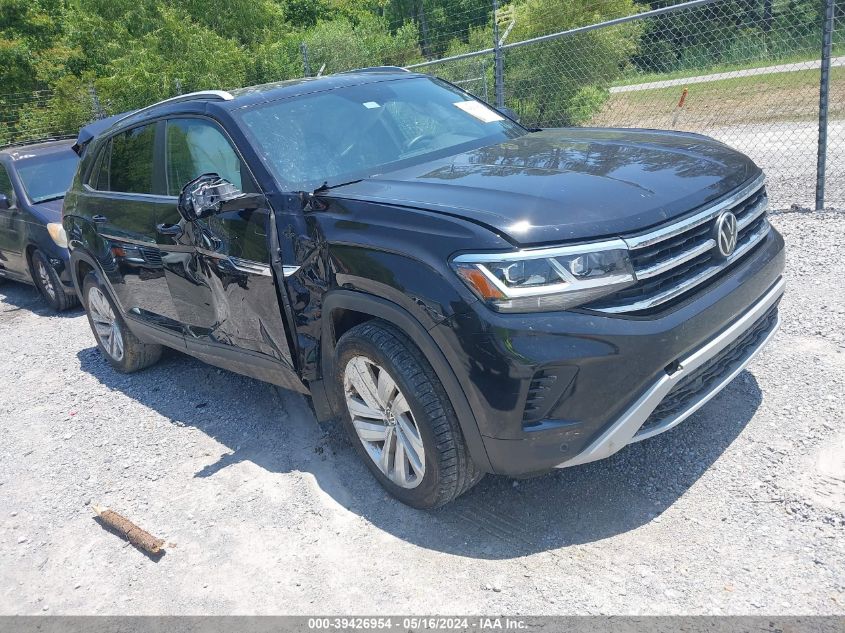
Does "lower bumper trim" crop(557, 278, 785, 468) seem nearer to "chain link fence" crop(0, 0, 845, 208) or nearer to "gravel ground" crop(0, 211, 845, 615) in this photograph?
"gravel ground" crop(0, 211, 845, 615)

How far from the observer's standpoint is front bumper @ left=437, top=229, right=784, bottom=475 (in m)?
2.61

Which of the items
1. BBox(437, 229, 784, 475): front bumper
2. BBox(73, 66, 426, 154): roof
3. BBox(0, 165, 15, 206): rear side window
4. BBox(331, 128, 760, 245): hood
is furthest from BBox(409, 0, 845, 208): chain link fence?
BBox(437, 229, 784, 475): front bumper

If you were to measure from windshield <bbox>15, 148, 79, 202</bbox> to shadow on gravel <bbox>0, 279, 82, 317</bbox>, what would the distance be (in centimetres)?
122

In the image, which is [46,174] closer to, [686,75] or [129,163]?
[129,163]

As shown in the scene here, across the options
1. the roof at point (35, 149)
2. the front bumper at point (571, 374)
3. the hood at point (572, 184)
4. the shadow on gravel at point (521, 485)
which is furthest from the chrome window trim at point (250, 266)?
the roof at point (35, 149)

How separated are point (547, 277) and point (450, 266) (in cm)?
35

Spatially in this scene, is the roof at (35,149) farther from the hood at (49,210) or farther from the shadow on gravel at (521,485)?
the shadow on gravel at (521,485)

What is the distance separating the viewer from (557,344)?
8.52 ft

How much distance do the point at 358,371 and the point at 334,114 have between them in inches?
59.8

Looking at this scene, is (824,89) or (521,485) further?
(824,89)

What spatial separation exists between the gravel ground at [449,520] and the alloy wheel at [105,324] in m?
0.99

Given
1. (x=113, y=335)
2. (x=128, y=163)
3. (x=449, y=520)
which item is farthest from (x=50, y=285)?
(x=449, y=520)

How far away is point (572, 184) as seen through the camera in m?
2.99

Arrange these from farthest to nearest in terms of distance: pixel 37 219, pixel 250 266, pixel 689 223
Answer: pixel 37 219 < pixel 250 266 < pixel 689 223
